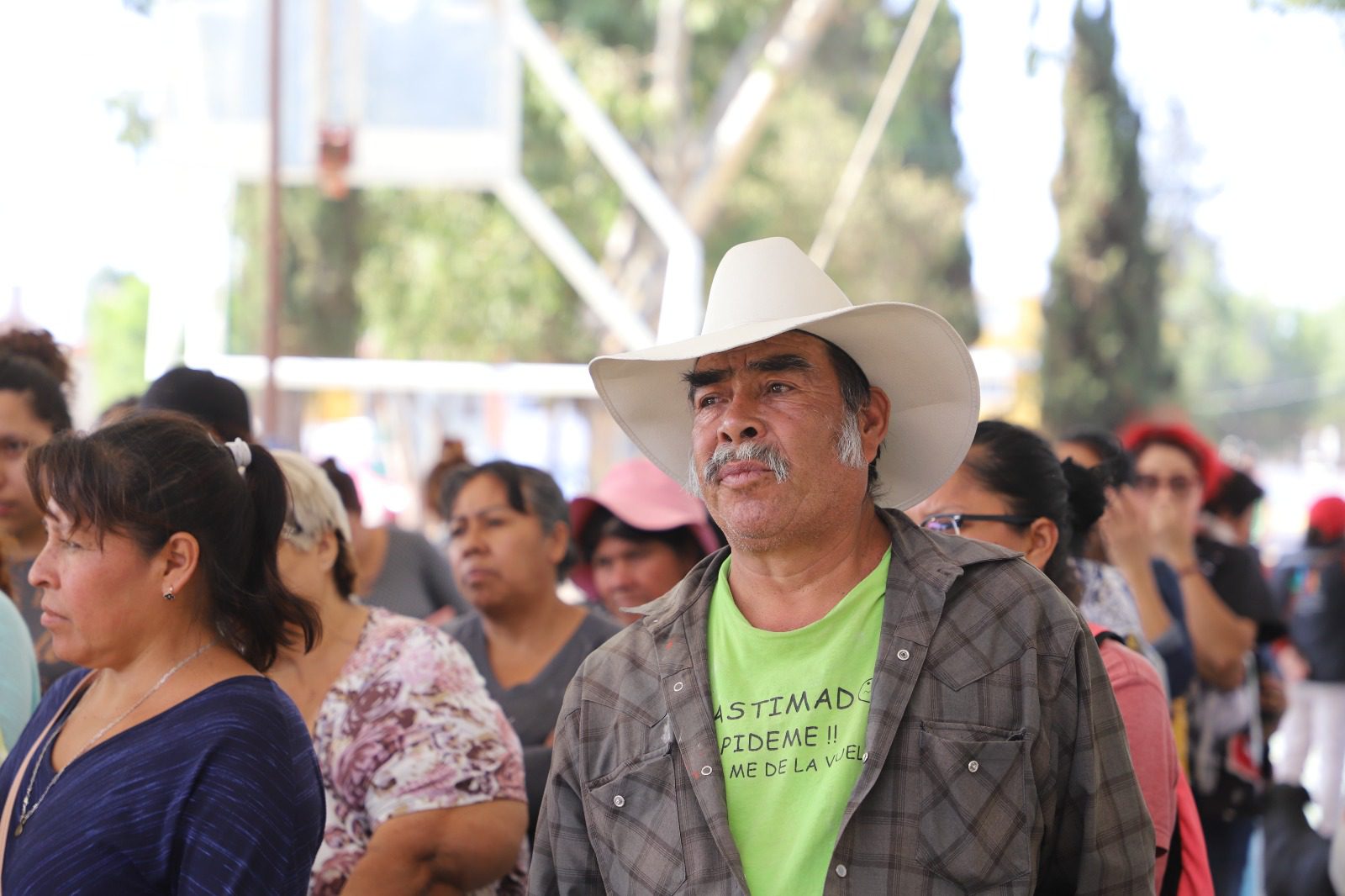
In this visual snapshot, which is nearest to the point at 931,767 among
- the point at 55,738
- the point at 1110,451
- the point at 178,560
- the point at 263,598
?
the point at 263,598

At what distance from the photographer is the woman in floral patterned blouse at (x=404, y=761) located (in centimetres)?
308

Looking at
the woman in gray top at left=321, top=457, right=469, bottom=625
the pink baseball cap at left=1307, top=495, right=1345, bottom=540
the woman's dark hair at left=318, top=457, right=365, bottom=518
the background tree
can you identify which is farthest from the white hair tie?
the background tree

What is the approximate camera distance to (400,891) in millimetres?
3055

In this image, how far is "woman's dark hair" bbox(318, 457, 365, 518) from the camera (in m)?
4.75

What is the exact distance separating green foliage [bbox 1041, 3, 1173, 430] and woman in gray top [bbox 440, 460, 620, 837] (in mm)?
19182

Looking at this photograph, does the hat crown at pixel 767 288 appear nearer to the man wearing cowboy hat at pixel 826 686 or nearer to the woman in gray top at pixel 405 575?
the man wearing cowboy hat at pixel 826 686

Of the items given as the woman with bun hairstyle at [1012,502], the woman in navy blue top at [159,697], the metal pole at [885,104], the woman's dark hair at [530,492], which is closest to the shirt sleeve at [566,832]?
the woman in navy blue top at [159,697]

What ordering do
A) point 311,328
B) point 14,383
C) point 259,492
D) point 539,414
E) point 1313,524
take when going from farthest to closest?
1. point 311,328
2. point 539,414
3. point 1313,524
4. point 14,383
5. point 259,492

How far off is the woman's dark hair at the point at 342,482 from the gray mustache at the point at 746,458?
90.8 inches

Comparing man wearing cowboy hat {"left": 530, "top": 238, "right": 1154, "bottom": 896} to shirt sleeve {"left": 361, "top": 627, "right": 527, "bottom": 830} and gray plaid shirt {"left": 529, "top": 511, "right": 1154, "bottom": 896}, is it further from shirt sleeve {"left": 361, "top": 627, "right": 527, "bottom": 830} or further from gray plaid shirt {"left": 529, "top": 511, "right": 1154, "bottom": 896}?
shirt sleeve {"left": 361, "top": 627, "right": 527, "bottom": 830}

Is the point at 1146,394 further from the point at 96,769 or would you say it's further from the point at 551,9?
the point at 96,769

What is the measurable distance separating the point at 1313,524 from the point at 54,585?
8.48m

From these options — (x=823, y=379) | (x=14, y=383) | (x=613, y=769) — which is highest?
(x=14, y=383)

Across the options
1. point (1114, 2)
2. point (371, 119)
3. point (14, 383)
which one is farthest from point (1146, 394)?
point (14, 383)
